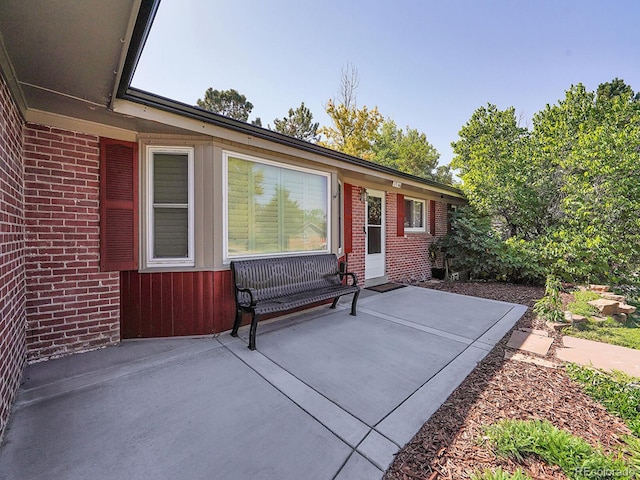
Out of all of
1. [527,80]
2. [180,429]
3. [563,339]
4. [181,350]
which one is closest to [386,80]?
[527,80]

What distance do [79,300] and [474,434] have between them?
4170mm

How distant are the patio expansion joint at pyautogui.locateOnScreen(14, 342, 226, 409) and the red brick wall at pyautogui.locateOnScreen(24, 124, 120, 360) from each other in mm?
753

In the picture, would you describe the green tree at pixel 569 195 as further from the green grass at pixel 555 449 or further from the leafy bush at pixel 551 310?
the green grass at pixel 555 449

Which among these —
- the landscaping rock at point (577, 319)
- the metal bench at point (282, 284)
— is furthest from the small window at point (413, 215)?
the landscaping rock at point (577, 319)

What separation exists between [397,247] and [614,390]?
18.4ft

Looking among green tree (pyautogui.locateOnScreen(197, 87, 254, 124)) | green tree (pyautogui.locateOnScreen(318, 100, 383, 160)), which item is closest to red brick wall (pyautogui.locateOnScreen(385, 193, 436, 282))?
green tree (pyautogui.locateOnScreen(318, 100, 383, 160))

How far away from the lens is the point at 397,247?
7.97 m

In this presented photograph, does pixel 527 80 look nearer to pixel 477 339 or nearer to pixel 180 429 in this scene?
pixel 477 339

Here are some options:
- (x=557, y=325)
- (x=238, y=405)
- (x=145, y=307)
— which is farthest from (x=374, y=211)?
(x=238, y=405)

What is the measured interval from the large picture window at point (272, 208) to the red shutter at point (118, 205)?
43.8 inches

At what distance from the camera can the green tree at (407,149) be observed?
85.5 ft

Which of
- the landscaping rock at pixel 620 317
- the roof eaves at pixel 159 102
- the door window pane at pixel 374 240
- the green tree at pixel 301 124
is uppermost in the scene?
the green tree at pixel 301 124

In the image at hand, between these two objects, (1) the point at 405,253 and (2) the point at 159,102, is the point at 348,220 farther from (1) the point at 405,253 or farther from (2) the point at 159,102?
(2) the point at 159,102

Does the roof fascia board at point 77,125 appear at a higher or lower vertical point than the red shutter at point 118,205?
higher
